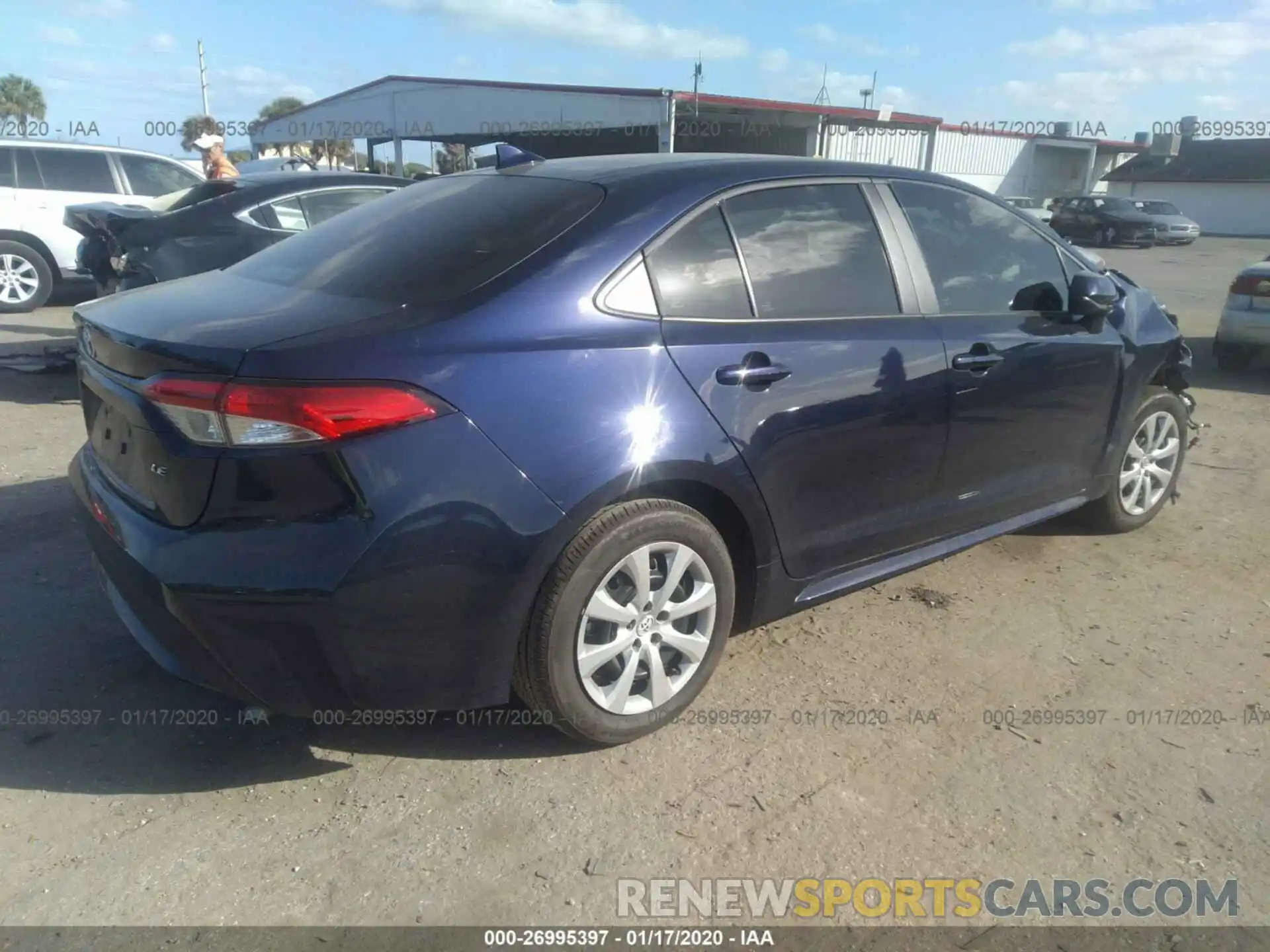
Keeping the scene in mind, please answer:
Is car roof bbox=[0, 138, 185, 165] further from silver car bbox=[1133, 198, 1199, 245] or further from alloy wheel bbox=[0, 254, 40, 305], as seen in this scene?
silver car bbox=[1133, 198, 1199, 245]

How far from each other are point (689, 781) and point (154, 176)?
34.8ft

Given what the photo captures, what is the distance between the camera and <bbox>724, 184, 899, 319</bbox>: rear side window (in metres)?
2.99

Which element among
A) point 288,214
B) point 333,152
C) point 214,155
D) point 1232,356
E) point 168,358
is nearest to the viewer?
point 168,358

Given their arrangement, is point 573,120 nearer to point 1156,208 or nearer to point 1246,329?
point 1156,208

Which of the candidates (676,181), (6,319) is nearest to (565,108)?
(6,319)

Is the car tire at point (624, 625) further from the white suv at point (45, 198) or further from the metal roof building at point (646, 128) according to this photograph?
the metal roof building at point (646, 128)

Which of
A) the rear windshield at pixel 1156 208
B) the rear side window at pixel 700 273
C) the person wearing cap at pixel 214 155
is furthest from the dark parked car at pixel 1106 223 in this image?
the rear side window at pixel 700 273

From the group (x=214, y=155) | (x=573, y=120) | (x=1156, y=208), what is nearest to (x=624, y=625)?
(x=214, y=155)

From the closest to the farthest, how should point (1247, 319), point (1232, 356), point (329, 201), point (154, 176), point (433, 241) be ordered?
1. point (433, 241)
2. point (329, 201)
3. point (1247, 319)
4. point (1232, 356)
5. point (154, 176)

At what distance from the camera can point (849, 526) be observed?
3209 mm

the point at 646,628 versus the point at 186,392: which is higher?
the point at 186,392

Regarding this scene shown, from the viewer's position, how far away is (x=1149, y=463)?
454 centimetres

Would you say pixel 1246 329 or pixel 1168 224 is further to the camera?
pixel 1168 224

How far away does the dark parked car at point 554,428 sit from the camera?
2248 millimetres
